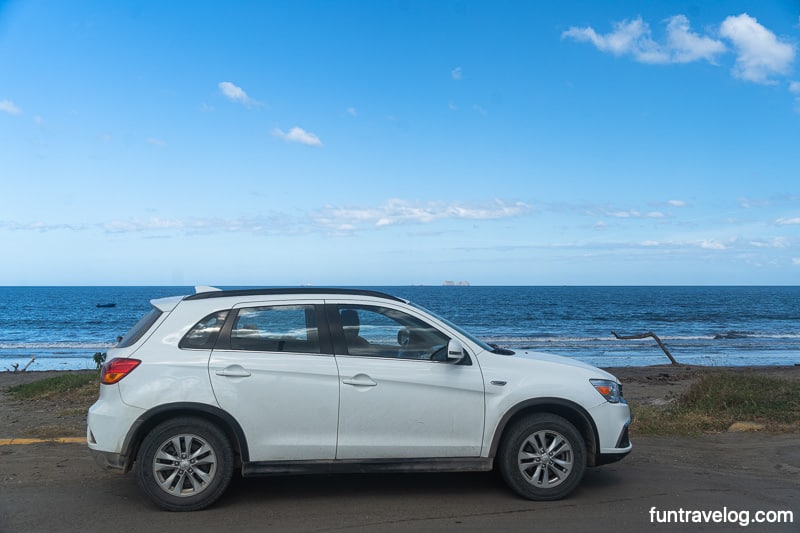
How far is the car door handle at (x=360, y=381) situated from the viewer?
550 cm

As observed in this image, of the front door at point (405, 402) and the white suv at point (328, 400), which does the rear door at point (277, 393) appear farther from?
the front door at point (405, 402)

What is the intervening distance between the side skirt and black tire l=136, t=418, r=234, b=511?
8.8 inches

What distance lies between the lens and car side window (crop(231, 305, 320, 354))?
5590 mm

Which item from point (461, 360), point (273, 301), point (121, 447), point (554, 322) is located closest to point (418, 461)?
point (461, 360)

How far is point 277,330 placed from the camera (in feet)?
18.6

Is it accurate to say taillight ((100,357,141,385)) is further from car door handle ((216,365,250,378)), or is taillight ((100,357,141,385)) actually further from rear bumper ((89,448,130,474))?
car door handle ((216,365,250,378))

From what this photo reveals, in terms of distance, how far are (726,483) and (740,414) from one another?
10.2 feet

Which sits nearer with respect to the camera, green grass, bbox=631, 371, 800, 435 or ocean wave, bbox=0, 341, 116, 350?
green grass, bbox=631, 371, 800, 435

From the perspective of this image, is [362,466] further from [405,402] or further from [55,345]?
[55,345]

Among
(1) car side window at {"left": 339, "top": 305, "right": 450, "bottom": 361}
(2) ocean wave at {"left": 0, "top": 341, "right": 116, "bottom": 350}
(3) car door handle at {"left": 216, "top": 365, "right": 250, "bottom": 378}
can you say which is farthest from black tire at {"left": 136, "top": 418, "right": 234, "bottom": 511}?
(2) ocean wave at {"left": 0, "top": 341, "right": 116, "bottom": 350}

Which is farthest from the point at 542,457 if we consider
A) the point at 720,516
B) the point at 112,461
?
the point at 112,461

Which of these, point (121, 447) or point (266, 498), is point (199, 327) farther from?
point (266, 498)

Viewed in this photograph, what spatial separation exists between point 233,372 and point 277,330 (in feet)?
1.62

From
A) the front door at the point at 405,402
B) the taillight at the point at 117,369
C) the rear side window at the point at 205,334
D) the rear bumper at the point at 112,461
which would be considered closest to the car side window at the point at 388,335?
the front door at the point at 405,402
